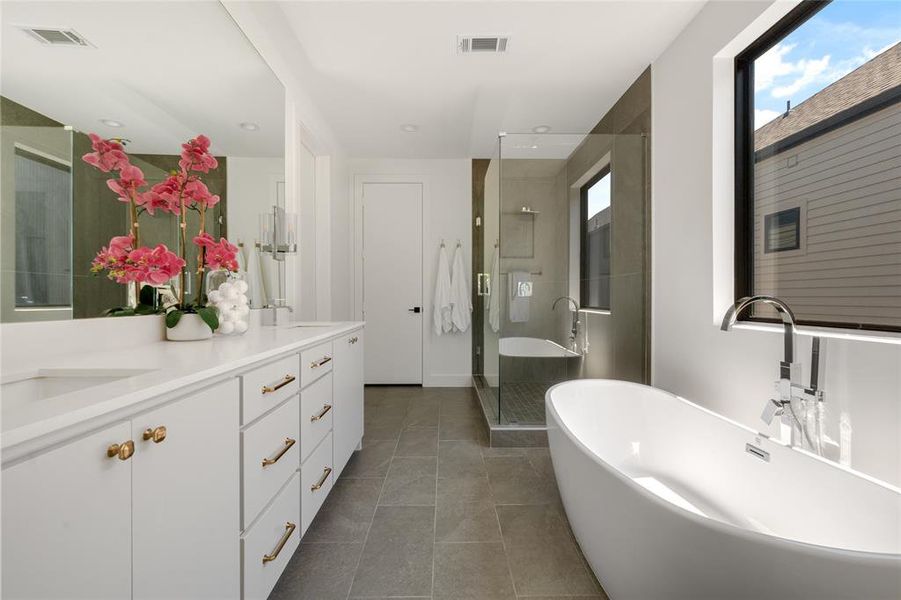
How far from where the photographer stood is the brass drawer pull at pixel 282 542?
109cm

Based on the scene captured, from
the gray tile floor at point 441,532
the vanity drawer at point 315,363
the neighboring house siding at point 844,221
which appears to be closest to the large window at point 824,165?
the neighboring house siding at point 844,221

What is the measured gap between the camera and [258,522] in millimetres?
1055

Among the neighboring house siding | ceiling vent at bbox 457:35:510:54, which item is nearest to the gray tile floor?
the neighboring house siding

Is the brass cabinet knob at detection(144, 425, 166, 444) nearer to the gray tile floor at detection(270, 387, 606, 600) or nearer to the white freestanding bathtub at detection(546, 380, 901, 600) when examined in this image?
the gray tile floor at detection(270, 387, 606, 600)

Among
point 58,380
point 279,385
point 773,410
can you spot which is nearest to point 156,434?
point 58,380

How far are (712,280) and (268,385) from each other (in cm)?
206

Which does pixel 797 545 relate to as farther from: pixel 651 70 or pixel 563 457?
pixel 651 70

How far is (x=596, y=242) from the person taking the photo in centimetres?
267

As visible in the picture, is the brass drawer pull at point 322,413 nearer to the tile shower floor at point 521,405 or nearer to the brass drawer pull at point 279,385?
the brass drawer pull at point 279,385

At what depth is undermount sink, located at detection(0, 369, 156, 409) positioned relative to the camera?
2.69 feet

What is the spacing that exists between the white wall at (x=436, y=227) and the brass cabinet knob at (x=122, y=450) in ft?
11.1

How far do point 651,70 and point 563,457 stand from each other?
247 centimetres

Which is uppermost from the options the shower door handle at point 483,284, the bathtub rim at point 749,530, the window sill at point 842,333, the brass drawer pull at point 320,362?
the shower door handle at point 483,284

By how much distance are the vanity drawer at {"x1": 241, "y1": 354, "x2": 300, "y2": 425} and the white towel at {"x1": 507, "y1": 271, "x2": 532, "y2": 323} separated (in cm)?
174
